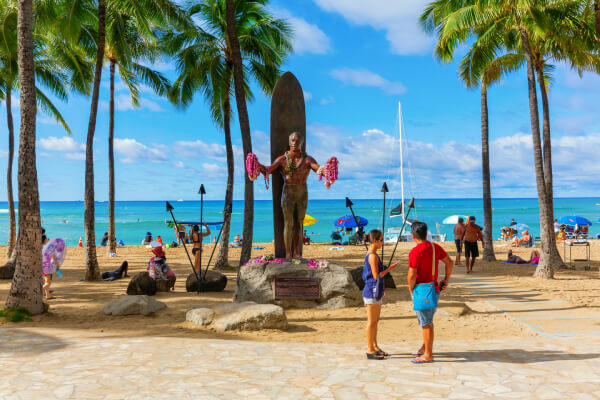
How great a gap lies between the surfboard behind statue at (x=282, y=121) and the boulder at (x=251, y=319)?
2586 millimetres

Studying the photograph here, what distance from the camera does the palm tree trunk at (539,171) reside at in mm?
12117

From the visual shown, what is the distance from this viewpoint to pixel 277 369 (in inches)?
183

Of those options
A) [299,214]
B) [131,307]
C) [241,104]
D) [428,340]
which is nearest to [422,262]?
[428,340]

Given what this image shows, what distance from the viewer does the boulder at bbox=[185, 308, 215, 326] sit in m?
7.04

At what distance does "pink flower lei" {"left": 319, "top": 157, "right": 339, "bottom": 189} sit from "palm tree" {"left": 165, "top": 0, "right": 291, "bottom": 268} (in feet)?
24.2


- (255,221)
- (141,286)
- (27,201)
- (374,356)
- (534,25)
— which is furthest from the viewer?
(255,221)

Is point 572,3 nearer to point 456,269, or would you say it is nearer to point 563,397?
point 456,269

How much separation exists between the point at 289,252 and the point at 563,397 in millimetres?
5752

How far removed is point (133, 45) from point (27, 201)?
39.7 ft

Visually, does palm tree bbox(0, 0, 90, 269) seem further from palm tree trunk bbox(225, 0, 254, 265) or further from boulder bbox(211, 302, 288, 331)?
boulder bbox(211, 302, 288, 331)

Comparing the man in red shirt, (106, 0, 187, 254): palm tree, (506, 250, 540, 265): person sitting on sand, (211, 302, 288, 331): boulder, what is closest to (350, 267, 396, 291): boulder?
(211, 302, 288, 331): boulder

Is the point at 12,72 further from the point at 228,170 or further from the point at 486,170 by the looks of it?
the point at 486,170

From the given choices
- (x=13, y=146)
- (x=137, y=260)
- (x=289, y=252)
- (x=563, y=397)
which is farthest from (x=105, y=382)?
(x=13, y=146)

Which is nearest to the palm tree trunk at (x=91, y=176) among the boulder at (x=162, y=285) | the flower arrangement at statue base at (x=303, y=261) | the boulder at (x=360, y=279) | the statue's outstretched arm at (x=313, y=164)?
the boulder at (x=162, y=285)
